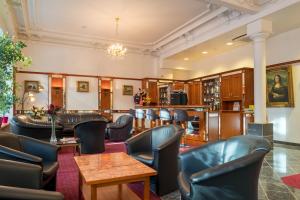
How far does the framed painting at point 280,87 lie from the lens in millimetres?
6953

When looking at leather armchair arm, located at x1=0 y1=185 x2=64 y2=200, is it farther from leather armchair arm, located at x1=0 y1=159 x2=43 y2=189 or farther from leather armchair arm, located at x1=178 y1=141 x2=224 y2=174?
leather armchair arm, located at x1=178 y1=141 x2=224 y2=174

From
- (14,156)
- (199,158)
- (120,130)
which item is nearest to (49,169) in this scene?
(14,156)

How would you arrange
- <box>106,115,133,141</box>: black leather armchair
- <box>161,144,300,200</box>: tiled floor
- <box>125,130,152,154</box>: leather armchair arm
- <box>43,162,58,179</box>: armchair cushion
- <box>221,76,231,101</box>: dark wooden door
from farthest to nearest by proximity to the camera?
1. <box>221,76,231,101</box>: dark wooden door
2. <box>106,115,133,141</box>: black leather armchair
3. <box>125,130,152,154</box>: leather armchair arm
4. <box>161,144,300,200</box>: tiled floor
5. <box>43,162,58,179</box>: armchair cushion

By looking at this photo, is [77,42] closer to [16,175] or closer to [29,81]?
[29,81]

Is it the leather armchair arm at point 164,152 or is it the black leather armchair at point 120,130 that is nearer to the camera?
the leather armchair arm at point 164,152

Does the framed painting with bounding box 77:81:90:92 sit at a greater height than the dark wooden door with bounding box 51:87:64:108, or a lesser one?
greater

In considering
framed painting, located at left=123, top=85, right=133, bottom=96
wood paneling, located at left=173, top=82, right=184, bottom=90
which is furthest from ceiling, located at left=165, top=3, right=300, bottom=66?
framed painting, located at left=123, top=85, right=133, bottom=96

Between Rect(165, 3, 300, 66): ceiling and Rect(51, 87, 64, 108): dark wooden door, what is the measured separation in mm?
4889

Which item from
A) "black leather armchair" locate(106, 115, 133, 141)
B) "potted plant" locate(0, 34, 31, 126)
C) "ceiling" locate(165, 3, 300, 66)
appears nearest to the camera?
"potted plant" locate(0, 34, 31, 126)

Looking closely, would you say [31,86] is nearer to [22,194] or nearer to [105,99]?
[105,99]

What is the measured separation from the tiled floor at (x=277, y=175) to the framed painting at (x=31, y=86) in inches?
289

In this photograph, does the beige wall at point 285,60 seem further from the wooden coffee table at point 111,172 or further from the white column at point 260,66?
the wooden coffee table at point 111,172

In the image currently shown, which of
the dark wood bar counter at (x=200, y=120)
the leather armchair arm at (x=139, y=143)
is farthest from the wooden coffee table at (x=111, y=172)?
the dark wood bar counter at (x=200, y=120)

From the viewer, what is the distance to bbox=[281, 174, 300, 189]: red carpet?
3.27 metres
